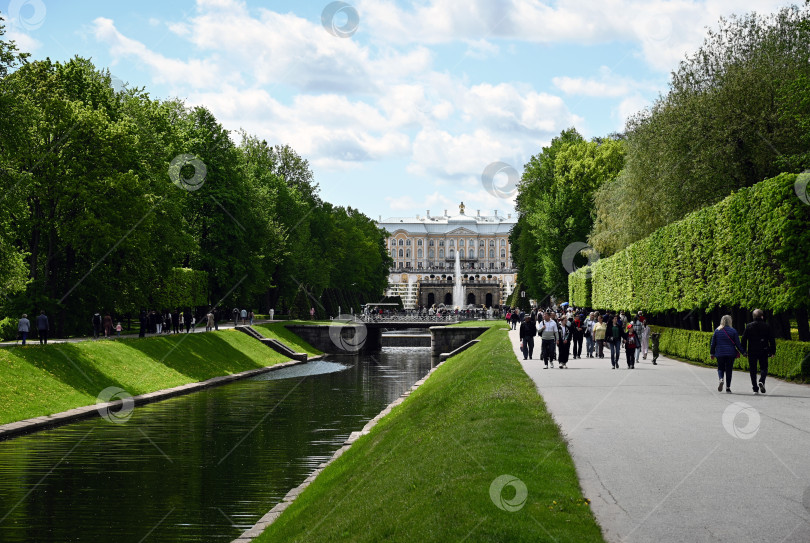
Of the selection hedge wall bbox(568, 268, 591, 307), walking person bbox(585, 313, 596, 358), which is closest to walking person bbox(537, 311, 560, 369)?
walking person bbox(585, 313, 596, 358)

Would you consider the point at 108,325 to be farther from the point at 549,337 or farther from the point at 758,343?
the point at 758,343

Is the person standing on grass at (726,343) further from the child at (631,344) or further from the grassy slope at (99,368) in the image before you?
the grassy slope at (99,368)

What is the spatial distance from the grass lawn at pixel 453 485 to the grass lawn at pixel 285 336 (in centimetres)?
4750

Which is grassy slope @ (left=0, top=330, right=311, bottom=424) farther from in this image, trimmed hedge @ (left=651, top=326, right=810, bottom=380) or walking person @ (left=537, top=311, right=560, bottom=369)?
trimmed hedge @ (left=651, top=326, right=810, bottom=380)

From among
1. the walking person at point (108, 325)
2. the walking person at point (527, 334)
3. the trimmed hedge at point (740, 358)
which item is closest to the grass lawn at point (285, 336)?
the walking person at point (108, 325)

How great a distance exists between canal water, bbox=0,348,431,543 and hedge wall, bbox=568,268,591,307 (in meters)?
31.4

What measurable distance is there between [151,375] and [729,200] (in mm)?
24337

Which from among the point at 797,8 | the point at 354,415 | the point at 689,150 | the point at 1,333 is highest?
the point at 797,8

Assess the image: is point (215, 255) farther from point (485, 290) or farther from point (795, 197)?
point (485, 290)

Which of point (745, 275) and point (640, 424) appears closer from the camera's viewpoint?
point (640, 424)

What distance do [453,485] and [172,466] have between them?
1094 cm

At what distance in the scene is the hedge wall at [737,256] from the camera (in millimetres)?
24922

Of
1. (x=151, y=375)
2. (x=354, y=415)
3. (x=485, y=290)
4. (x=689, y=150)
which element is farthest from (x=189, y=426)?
(x=485, y=290)

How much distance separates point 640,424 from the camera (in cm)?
1515
